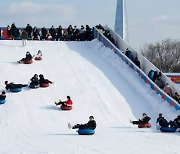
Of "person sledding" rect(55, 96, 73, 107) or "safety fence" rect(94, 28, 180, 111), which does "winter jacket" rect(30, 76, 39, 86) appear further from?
"safety fence" rect(94, 28, 180, 111)

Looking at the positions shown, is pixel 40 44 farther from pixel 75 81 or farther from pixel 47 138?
pixel 47 138

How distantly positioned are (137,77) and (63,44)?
792 cm

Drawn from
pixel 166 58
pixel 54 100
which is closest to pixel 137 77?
pixel 54 100

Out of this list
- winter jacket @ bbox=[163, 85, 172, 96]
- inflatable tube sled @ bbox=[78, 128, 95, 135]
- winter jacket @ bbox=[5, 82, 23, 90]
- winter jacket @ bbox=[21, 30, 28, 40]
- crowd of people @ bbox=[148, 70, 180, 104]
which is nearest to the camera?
inflatable tube sled @ bbox=[78, 128, 95, 135]

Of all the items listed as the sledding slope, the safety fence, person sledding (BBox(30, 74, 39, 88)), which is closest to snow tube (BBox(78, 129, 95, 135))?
the sledding slope

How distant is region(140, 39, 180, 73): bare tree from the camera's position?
61037 millimetres

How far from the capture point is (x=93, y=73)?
24.4m

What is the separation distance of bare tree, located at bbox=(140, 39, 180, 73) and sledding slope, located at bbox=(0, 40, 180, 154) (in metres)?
32.3

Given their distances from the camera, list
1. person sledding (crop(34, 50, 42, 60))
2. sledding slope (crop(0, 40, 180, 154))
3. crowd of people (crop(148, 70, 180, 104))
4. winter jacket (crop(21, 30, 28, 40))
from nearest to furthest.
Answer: sledding slope (crop(0, 40, 180, 154)) → crowd of people (crop(148, 70, 180, 104)) → person sledding (crop(34, 50, 42, 60)) → winter jacket (crop(21, 30, 28, 40))

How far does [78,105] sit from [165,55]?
44.6 meters

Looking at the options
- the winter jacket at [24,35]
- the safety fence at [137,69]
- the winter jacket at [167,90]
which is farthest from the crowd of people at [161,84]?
the winter jacket at [24,35]

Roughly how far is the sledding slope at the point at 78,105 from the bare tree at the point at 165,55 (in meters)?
32.3

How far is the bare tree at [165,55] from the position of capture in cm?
6104

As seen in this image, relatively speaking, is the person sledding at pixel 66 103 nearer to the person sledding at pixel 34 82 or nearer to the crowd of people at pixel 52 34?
the person sledding at pixel 34 82
